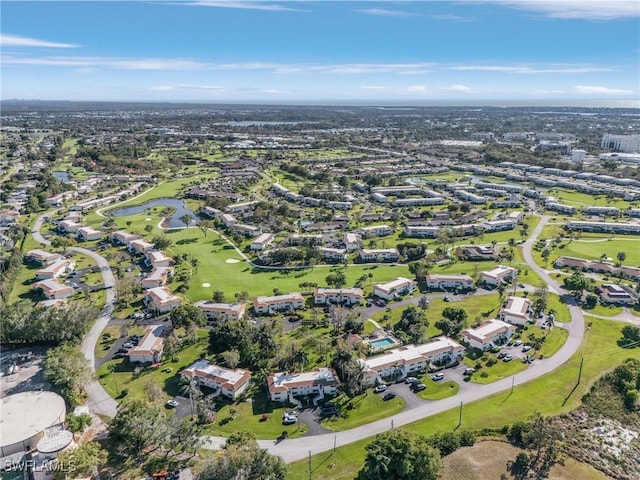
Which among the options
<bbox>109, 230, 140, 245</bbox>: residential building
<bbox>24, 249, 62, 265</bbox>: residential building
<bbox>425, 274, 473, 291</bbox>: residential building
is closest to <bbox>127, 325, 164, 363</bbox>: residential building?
<bbox>24, 249, 62, 265</bbox>: residential building

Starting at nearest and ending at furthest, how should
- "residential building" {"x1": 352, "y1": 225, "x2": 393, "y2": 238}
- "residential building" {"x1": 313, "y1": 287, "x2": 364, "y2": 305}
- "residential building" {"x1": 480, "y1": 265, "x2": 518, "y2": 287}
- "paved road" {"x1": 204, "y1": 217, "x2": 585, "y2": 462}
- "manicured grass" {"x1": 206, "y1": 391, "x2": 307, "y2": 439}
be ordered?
"paved road" {"x1": 204, "y1": 217, "x2": 585, "y2": 462}
"manicured grass" {"x1": 206, "y1": 391, "x2": 307, "y2": 439}
"residential building" {"x1": 313, "y1": 287, "x2": 364, "y2": 305}
"residential building" {"x1": 480, "y1": 265, "x2": 518, "y2": 287}
"residential building" {"x1": 352, "y1": 225, "x2": 393, "y2": 238}

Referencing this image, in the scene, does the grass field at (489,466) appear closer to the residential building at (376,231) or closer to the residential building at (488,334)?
the residential building at (488,334)

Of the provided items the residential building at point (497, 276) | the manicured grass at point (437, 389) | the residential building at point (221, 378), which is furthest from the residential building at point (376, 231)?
the residential building at point (221, 378)

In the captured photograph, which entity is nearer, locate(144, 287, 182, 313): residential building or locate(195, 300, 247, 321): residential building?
locate(195, 300, 247, 321): residential building

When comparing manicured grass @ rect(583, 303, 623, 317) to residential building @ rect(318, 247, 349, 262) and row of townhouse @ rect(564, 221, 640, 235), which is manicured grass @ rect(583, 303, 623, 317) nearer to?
residential building @ rect(318, 247, 349, 262)

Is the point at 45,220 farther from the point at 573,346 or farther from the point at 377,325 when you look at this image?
the point at 573,346

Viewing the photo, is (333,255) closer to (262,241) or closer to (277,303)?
(262,241)

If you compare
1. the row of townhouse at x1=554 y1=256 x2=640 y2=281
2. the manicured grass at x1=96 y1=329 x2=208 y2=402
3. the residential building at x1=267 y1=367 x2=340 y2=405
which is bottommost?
the manicured grass at x1=96 y1=329 x2=208 y2=402
